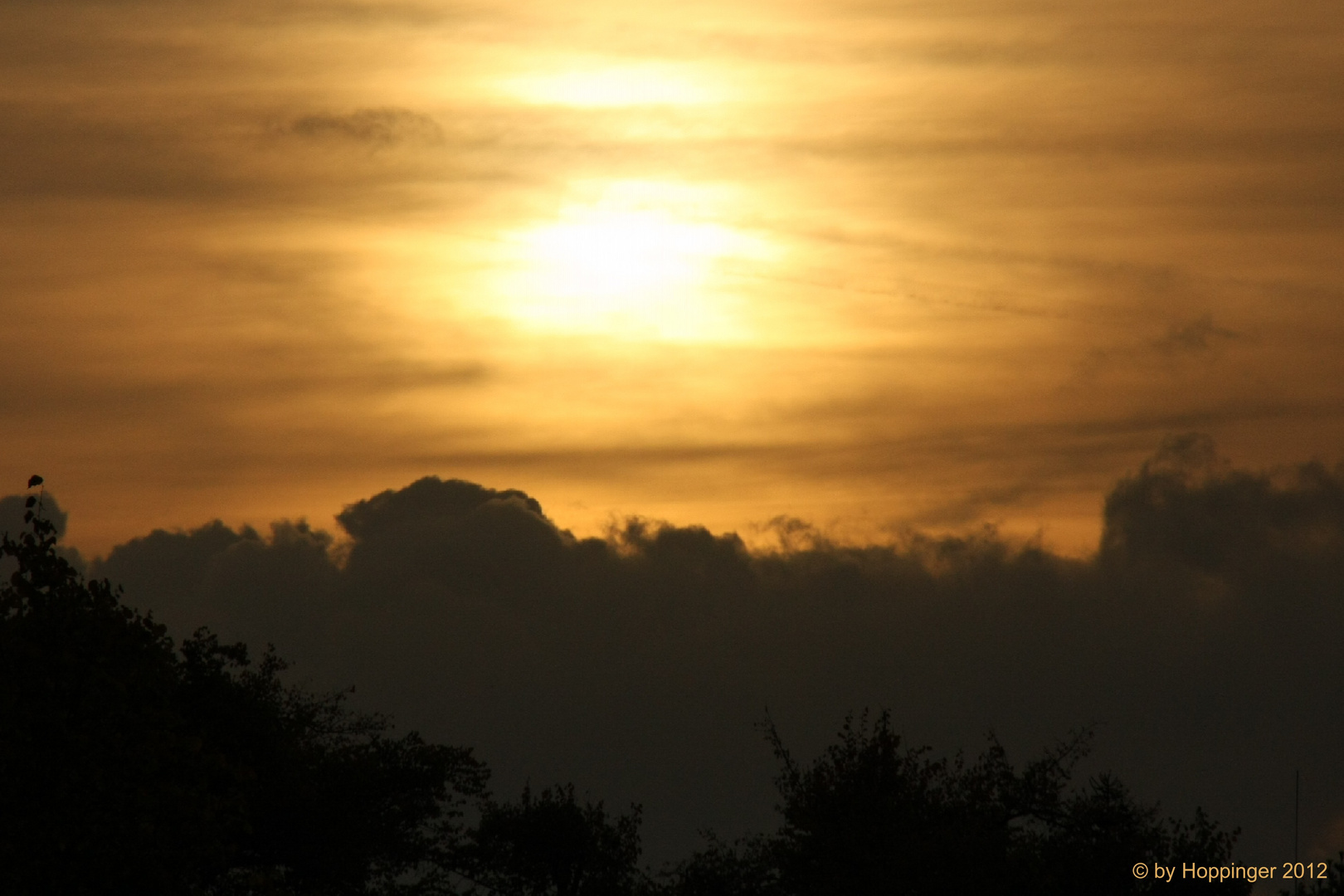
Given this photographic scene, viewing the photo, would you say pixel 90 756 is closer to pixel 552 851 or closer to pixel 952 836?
pixel 952 836

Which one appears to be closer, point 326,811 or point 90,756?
point 90,756

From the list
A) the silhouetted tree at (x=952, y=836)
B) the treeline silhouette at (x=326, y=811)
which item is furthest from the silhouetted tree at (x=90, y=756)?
the silhouetted tree at (x=952, y=836)

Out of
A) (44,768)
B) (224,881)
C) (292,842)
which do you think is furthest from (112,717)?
(292,842)

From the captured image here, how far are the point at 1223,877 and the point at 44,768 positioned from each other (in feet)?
155

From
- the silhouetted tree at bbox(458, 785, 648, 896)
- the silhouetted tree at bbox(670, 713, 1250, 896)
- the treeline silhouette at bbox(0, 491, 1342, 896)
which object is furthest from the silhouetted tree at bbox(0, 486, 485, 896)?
the silhouetted tree at bbox(458, 785, 648, 896)

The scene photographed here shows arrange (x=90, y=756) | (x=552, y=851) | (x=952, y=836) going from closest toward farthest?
(x=90, y=756) < (x=952, y=836) < (x=552, y=851)

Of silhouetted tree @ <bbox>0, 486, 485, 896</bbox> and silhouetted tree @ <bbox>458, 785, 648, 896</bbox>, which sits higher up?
silhouetted tree @ <bbox>0, 486, 485, 896</bbox>

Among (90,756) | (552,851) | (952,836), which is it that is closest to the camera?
(90,756)

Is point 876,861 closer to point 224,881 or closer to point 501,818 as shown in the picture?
point 224,881

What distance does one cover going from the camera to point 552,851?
93625mm

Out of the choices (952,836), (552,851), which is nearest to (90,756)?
(952,836)

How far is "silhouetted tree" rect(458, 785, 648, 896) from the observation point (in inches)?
3644

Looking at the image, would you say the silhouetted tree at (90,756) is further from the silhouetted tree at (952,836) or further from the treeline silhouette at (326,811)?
the silhouetted tree at (952,836)

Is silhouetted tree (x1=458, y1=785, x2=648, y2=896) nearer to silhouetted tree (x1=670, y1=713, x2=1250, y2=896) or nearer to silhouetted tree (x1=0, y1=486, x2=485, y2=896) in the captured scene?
silhouetted tree (x1=670, y1=713, x2=1250, y2=896)
